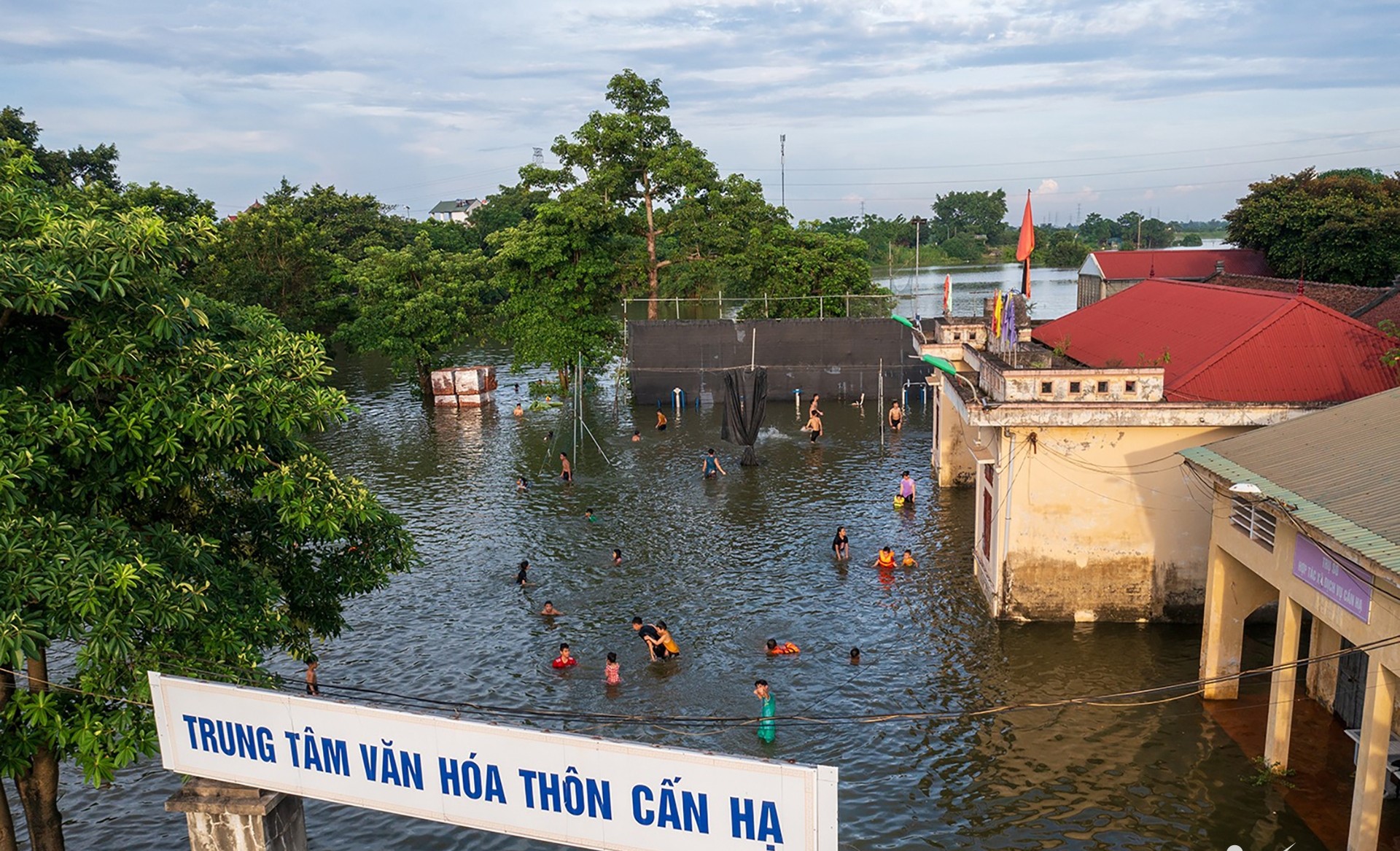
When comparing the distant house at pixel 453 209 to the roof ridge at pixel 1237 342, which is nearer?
the roof ridge at pixel 1237 342

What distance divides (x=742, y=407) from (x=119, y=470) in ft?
85.4

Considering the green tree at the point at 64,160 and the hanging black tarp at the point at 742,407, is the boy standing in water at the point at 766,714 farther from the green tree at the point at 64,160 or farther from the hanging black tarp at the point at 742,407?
the green tree at the point at 64,160

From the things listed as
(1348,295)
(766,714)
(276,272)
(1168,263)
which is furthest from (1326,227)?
(276,272)

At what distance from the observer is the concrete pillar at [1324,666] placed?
16.4m

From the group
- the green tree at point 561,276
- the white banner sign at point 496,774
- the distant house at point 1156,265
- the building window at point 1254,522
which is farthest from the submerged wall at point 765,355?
the white banner sign at point 496,774

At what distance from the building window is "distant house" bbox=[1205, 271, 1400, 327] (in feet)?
33.9

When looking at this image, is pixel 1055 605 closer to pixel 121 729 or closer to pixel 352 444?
pixel 121 729

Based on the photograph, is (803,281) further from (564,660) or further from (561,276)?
Answer: (564,660)

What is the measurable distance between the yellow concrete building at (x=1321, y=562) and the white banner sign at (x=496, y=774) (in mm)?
7313

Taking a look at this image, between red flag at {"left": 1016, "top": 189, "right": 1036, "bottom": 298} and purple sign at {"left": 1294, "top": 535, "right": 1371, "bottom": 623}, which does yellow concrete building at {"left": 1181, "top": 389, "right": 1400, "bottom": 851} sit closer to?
purple sign at {"left": 1294, "top": 535, "right": 1371, "bottom": 623}

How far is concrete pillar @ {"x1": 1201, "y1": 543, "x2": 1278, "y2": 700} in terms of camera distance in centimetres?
1648

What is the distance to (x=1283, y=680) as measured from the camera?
1425 cm

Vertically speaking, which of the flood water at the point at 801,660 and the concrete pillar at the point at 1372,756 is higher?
the concrete pillar at the point at 1372,756

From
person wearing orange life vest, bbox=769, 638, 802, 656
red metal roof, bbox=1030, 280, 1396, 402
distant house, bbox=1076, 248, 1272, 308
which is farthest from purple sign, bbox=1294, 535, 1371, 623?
distant house, bbox=1076, 248, 1272, 308
